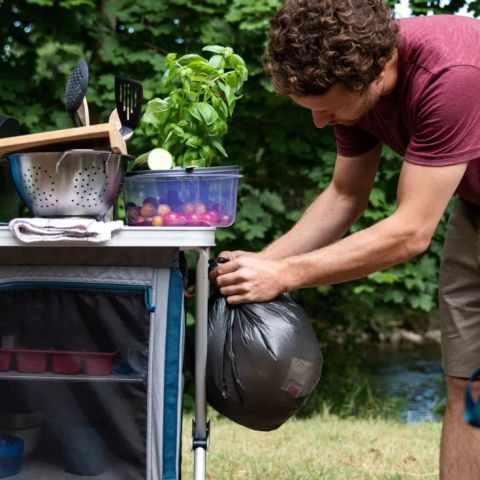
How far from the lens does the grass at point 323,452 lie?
3258 mm

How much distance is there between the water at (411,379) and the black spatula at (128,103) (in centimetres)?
390

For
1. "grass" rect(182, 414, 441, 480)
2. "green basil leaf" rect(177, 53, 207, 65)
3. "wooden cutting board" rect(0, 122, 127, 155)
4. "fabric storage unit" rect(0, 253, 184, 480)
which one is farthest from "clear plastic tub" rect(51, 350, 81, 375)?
"grass" rect(182, 414, 441, 480)

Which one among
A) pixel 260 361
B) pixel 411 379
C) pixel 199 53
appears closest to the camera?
pixel 260 361

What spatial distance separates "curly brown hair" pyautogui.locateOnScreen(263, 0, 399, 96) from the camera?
2.14 metres

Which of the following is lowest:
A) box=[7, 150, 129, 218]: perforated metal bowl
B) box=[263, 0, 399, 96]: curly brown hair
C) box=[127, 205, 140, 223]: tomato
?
box=[127, 205, 140, 223]: tomato

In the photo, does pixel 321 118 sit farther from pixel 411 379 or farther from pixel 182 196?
pixel 411 379

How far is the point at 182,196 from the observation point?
2.13 metres

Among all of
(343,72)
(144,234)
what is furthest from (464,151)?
(144,234)

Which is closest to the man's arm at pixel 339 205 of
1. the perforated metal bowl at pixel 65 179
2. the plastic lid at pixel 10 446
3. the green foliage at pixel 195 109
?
the green foliage at pixel 195 109

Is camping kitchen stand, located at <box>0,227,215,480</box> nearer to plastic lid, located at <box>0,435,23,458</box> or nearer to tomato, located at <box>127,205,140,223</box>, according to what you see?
tomato, located at <box>127,205,140,223</box>

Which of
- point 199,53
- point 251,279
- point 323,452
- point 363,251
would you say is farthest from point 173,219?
point 199,53

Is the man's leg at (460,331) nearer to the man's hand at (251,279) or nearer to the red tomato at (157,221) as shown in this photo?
the man's hand at (251,279)

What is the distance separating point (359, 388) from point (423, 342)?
397 centimetres

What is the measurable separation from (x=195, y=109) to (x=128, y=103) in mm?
175
